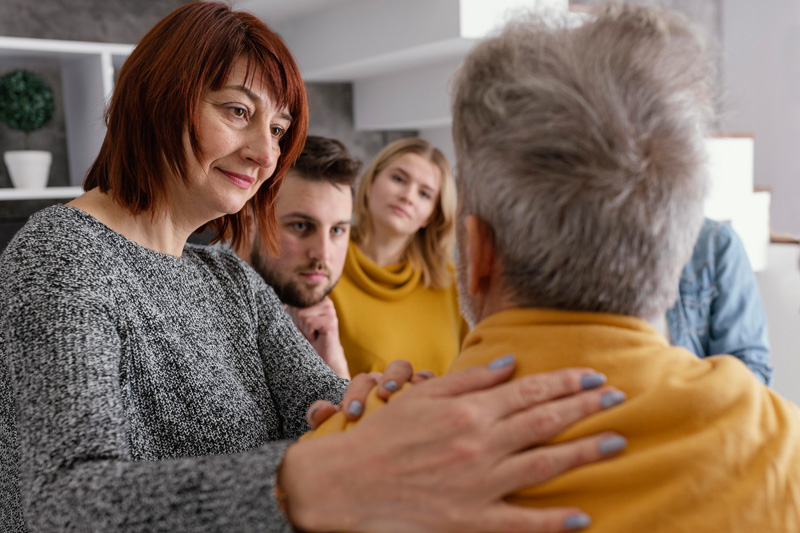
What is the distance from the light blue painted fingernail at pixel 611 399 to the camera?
604 millimetres

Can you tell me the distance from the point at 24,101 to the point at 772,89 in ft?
11.9

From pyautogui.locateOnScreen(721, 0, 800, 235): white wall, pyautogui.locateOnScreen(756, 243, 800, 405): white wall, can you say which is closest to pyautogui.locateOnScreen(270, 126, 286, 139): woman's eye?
pyautogui.locateOnScreen(756, 243, 800, 405): white wall

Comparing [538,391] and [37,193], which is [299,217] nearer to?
[37,193]

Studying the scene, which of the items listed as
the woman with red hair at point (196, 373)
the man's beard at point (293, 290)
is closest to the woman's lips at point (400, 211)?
the man's beard at point (293, 290)

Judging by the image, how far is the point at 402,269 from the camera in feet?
8.23

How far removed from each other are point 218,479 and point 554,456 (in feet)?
1.04

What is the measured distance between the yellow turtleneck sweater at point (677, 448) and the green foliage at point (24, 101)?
240cm

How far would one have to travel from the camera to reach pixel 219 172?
1.14 m

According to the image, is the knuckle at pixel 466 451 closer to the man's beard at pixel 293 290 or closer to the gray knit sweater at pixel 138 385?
the gray knit sweater at pixel 138 385

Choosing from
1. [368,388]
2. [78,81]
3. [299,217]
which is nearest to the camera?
[368,388]

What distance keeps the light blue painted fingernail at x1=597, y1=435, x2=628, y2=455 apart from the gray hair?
13 centimetres

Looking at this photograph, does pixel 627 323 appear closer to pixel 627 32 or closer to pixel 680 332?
pixel 627 32

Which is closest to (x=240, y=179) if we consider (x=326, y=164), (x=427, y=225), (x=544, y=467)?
(x=544, y=467)

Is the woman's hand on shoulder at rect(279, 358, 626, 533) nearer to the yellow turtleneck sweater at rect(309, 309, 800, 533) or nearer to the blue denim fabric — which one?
the yellow turtleneck sweater at rect(309, 309, 800, 533)
